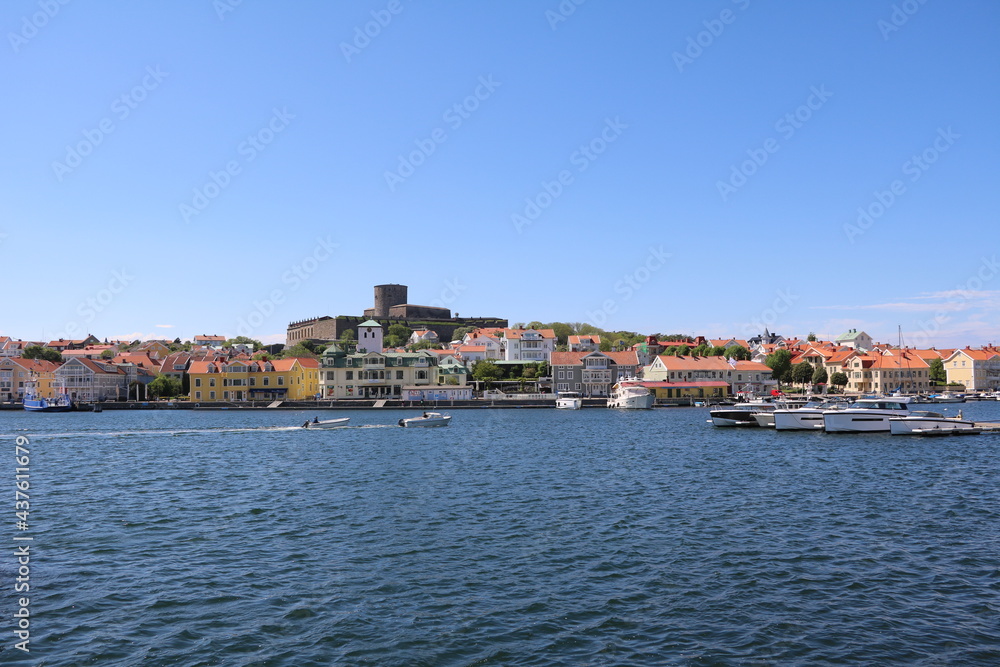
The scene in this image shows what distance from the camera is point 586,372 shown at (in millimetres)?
99812

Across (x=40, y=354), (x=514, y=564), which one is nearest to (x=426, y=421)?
(x=514, y=564)

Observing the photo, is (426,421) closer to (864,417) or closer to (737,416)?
(737,416)

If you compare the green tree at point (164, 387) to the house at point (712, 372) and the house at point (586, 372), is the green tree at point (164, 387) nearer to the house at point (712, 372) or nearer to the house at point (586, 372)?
the house at point (586, 372)

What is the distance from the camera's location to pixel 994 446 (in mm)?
37906

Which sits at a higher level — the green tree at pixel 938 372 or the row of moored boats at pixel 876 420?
the green tree at pixel 938 372

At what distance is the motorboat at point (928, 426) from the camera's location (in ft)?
143

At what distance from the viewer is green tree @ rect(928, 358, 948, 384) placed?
117 metres

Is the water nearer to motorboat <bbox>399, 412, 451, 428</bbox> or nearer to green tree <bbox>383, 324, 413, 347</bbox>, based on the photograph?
motorboat <bbox>399, 412, 451, 428</bbox>

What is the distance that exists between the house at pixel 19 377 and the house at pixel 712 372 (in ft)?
267

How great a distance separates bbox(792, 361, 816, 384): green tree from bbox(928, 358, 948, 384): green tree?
20311 millimetres

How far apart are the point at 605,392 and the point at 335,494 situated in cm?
7816

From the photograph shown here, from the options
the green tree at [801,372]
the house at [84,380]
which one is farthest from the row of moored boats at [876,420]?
the house at [84,380]

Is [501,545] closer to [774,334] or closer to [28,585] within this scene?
[28,585]

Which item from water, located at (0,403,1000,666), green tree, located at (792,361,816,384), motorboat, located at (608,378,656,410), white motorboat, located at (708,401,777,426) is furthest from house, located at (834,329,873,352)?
water, located at (0,403,1000,666)
